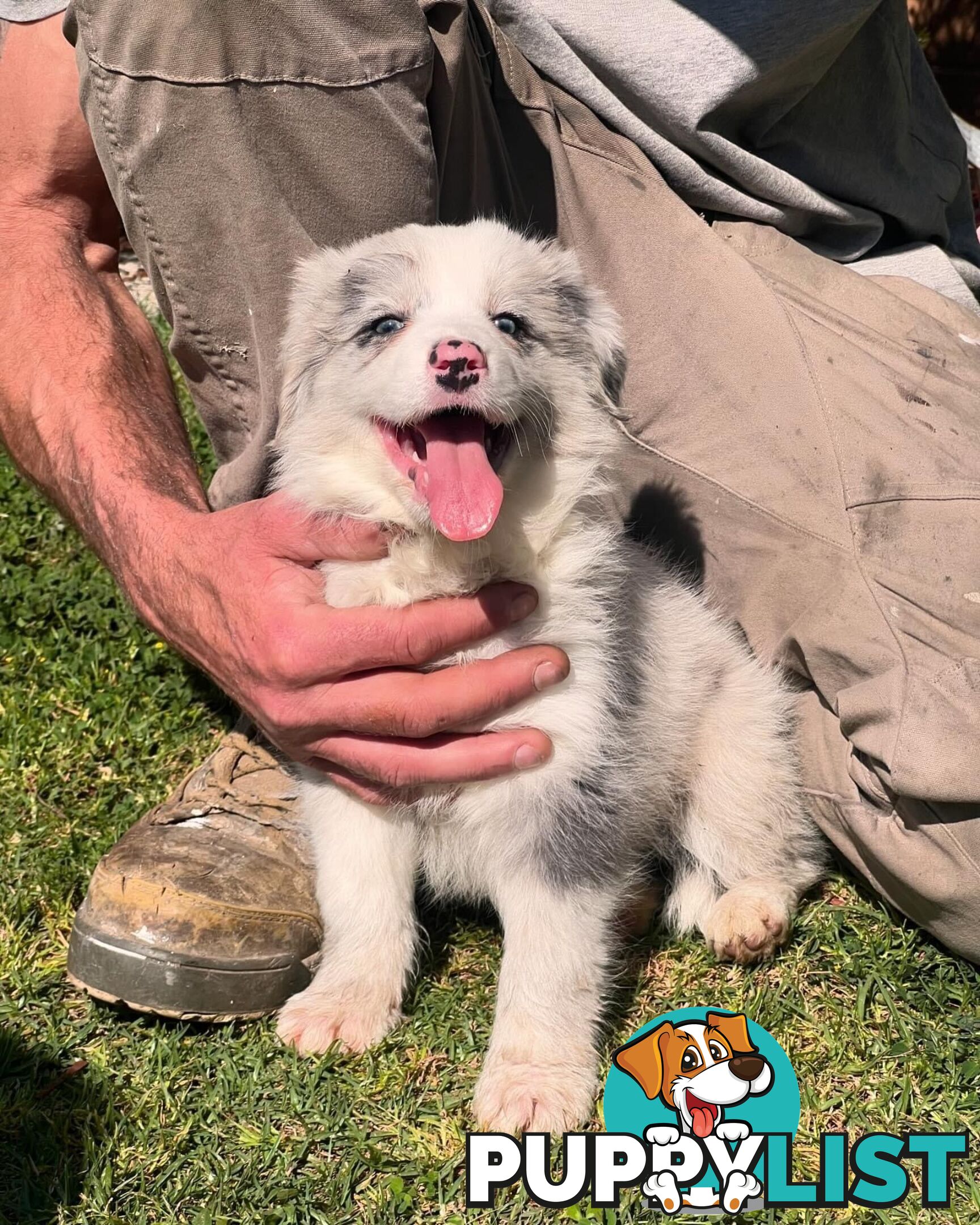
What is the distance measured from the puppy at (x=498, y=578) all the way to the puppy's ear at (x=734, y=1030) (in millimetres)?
238

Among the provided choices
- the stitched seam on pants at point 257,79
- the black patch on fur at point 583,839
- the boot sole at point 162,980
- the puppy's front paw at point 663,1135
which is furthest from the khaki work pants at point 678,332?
the boot sole at point 162,980

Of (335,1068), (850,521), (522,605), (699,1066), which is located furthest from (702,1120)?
(850,521)

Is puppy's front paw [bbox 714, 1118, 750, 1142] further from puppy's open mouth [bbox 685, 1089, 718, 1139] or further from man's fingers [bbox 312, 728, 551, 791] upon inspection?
man's fingers [bbox 312, 728, 551, 791]

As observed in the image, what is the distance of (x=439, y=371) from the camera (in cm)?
203

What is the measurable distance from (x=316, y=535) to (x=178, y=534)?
1.27ft

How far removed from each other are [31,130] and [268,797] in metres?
1.86

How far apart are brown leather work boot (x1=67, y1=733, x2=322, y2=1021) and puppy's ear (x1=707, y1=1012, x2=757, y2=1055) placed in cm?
92

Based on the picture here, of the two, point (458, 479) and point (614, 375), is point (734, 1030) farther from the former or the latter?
point (614, 375)

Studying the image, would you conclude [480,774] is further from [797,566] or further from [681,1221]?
[797,566]

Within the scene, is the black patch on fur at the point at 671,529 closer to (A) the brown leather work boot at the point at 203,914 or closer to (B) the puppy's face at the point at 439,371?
(B) the puppy's face at the point at 439,371

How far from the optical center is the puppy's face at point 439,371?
207cm

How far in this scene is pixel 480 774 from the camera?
2.28 meters

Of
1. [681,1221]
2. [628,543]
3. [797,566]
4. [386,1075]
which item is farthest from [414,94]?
[681,1221]

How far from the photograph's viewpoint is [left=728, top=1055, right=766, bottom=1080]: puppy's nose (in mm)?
2240
